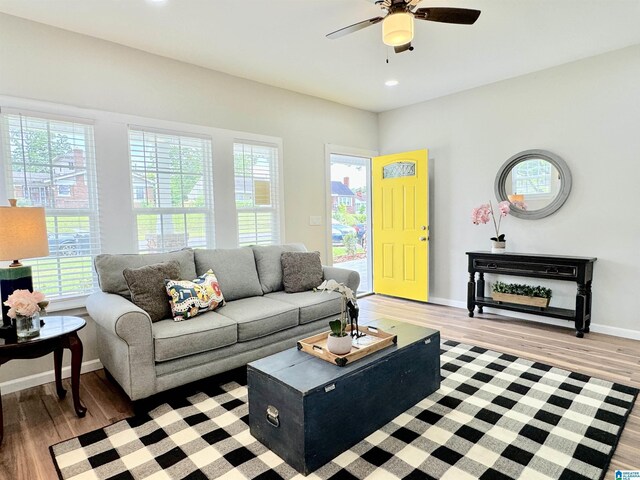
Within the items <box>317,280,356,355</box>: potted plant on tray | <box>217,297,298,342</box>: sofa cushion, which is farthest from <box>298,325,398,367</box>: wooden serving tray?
<box>217,297,298,342</box>: sofa cushion

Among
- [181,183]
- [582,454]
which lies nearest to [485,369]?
[582,454]

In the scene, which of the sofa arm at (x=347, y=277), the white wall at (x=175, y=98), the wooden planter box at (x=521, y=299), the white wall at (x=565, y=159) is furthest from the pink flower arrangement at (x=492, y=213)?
the white wall at (x=175, y=98)

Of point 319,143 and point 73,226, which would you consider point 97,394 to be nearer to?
point 73,226

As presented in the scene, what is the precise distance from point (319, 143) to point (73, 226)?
295cm

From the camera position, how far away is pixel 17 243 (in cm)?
220

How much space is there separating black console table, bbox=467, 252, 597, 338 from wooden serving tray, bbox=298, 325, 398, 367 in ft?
7.66

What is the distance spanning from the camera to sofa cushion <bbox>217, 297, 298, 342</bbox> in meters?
2.75

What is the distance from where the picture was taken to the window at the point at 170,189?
3.34 metres

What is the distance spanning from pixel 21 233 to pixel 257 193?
2319 mm

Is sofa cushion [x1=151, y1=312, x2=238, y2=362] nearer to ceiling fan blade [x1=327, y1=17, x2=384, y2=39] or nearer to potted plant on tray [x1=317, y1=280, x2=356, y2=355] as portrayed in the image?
potted plant on tray [x1=317, y1=280, x2=356, y2=355]

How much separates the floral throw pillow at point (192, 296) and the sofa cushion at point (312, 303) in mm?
598

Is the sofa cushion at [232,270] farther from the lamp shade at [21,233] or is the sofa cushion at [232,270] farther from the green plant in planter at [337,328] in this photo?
the green plant in planter at [337,328]

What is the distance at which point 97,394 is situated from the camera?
2.64 meters

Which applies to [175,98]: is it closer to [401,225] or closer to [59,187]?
[59,187]
